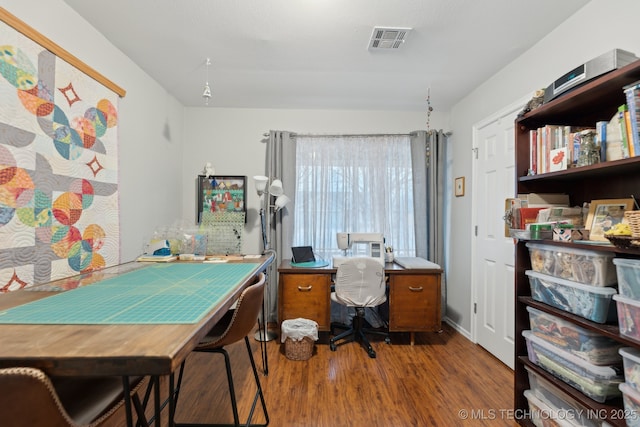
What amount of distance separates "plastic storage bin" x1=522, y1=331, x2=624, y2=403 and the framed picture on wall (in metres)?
2.81

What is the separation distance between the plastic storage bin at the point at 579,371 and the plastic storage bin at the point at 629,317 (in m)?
0.25

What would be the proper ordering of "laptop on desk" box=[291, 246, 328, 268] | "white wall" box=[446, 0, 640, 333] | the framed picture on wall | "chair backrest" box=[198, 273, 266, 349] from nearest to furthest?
"chair backrest" box=[198, 273, 266, 349] < "white wall" box=[446, 0, 640, 333] < "laptop on desk" box=[291, 246, 328, 268] < the framed picture on wall

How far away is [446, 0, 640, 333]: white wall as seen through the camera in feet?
5.03

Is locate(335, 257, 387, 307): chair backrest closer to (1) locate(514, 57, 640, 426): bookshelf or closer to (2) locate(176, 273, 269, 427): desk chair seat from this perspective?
(1) locate(514, 57, 640, 426): bookshelf

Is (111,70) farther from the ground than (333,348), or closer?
farther from the ground

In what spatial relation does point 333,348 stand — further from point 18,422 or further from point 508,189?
point 18,422

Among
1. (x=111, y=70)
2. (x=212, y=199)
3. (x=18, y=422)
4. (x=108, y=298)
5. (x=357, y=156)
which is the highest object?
(x=111, y=70)

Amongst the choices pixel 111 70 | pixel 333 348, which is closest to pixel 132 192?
pixel 111 70

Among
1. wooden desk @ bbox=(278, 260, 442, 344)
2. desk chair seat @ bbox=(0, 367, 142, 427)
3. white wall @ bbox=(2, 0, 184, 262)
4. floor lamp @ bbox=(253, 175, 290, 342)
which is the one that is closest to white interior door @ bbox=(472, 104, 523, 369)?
wooden desk @ bbox=(278, 260, 442, 344)

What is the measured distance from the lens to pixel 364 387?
204cm

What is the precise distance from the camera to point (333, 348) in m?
2.59

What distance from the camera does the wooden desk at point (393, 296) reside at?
8.73 ft

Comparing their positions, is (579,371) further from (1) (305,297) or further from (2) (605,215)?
(1) (305,297)

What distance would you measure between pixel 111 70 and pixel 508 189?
3149mm
